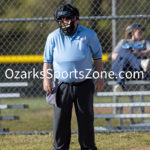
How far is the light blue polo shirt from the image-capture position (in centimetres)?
511

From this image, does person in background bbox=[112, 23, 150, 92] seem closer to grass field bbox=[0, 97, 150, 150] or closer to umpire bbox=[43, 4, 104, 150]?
grass field bbox=[0, 97, 150, 150]

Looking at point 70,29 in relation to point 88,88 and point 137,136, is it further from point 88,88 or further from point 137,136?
point 137,136

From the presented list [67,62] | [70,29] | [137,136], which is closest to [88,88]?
[67,62]

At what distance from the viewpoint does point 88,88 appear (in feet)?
17.1

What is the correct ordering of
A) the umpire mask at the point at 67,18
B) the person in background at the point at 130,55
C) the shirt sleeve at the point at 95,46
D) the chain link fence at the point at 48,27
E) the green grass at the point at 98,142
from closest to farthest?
the umpire mask at the point at 67,18 < the shirt sleeve at the point at 95,46 < the green grass at the point at 98,142 < the person in background at the point at 130,55 < the chain link fence at the point at 48,27

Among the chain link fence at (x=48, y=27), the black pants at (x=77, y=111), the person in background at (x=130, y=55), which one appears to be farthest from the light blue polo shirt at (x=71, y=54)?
the person in background at (x=130, y=55)

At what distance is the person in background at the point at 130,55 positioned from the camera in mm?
7738

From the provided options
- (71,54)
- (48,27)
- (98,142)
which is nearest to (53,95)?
(71,54)

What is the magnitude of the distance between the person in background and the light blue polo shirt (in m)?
2.58

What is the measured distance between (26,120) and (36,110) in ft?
6.29

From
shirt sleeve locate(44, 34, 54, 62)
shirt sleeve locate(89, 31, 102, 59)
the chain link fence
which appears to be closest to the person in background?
the chain link fence

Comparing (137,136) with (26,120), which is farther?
(26,120)

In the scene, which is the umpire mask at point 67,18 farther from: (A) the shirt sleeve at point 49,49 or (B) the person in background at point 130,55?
(B) the person in background at point 130,55

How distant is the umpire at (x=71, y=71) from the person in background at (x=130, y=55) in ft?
8.20
